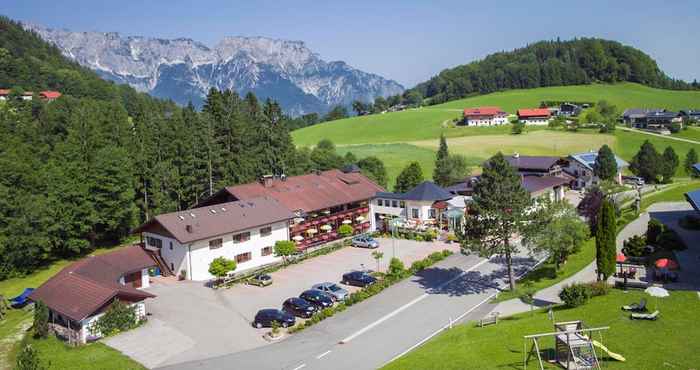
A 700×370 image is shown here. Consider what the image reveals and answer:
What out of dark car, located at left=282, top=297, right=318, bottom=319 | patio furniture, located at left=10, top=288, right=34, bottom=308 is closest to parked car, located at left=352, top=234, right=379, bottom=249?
dark car, located at left=282, top=297, right=318, bottom=319

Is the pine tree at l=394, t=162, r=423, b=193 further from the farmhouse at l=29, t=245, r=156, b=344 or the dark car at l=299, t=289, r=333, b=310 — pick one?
the farmhouse at l=29, t=245, r=156, b=344

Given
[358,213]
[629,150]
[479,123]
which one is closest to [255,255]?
[358,213]

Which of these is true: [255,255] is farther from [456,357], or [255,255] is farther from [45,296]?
[456,357]

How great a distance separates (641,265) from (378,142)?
101366 mm

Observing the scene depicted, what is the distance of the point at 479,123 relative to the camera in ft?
485

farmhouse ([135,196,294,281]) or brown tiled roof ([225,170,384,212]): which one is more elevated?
brown tiled roof ([225,170,384,212])

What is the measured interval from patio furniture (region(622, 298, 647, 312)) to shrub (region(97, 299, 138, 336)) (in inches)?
1127

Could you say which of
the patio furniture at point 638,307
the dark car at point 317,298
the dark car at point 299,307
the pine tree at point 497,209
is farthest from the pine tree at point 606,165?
the dark car at point 299,307

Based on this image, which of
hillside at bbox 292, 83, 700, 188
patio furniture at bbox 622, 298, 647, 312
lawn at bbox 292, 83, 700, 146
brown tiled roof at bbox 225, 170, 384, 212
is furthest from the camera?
lawn at bbox 292, 83, 700, 146

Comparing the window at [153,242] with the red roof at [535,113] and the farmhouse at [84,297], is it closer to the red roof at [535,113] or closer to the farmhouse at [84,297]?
the farmhouse at [84,297]

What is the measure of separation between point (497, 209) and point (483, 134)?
98.4m

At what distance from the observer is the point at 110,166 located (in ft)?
178

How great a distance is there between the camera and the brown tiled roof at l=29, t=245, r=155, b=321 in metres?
33.1

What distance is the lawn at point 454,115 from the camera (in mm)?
140250
